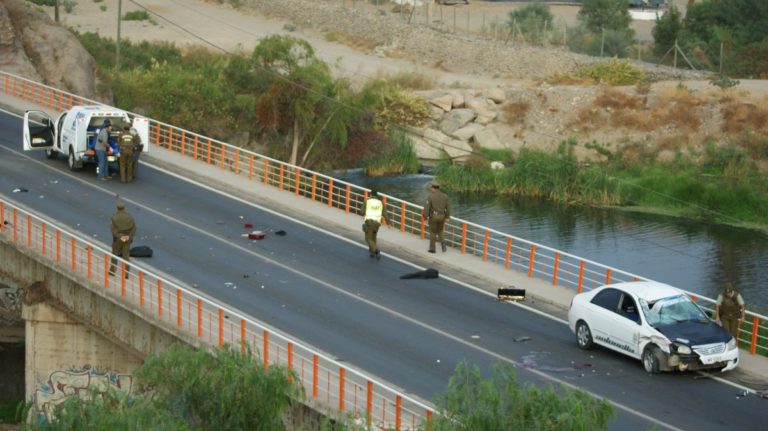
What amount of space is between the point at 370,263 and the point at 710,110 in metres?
40.2

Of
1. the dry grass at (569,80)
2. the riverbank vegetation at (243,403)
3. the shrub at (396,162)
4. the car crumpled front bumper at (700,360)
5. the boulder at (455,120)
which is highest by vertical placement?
the riverbank vegetation at (243,403)

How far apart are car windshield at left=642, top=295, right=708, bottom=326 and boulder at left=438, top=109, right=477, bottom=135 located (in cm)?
4475

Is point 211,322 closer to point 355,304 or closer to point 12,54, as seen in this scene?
point 355,304

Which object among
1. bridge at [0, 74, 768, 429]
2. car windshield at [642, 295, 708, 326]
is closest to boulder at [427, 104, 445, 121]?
bridge at [0, 74, 768, 429]

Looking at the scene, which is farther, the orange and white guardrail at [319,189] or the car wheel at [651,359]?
the orange and white guardrail at [319,189]

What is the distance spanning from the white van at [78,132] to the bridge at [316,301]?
89 cm

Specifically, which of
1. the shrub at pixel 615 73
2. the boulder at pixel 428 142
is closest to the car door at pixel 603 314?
the boulder at pixel 428 142

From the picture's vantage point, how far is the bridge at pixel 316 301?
79.6 feet

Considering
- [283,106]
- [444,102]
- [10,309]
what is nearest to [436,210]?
[10,309]

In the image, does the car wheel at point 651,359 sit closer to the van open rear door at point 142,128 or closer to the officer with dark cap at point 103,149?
the officer with dark cap at point 103,149

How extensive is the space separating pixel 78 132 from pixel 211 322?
15.5 m

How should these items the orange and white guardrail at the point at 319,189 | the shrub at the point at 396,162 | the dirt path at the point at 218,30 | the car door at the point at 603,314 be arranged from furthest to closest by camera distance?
1. the dirt path at the point at 218,30
2. the shrub at the point at 396,162
3. the orange and white guardrail at the point at 319,189
4. the car door at the point at 603,314

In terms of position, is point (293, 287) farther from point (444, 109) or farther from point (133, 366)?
point (444, 109)

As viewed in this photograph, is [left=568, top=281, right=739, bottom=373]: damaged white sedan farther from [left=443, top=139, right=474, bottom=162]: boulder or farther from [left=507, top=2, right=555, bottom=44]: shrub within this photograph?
[left=507, top=2, right=555, bottom=44]: shrub
